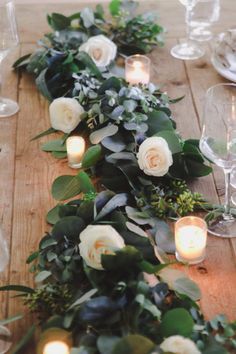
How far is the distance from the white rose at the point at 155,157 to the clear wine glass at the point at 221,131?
0.09 m

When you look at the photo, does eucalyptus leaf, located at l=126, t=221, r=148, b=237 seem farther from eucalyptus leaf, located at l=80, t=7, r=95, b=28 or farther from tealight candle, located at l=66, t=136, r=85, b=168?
eucalyptus leaf, located at l=80, t=7, r=95, b=28

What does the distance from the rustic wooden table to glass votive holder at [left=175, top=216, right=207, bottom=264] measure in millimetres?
20

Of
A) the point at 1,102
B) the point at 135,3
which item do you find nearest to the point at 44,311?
the point at 1,102

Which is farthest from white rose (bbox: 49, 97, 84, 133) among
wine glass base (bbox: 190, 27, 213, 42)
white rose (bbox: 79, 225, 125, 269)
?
wine glass base (bbox: 190, 27, 213, 42)

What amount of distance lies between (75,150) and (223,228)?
1.24 ft

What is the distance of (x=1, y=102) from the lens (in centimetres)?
188

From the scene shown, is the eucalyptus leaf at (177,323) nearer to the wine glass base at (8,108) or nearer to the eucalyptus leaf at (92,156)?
the eucalyptus leaf at (92,156)

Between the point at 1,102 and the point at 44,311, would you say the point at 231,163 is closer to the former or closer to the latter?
the point at 44,311

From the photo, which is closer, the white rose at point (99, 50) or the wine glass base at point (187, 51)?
the white rose at point (99, 50)

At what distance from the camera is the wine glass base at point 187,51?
207 cm

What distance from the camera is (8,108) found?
1856 millimetres

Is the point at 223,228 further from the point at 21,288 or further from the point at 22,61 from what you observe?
the point at 22,61

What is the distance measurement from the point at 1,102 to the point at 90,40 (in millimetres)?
293

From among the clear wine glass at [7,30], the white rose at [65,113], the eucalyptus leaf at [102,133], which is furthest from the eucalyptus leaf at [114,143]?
the clear wine glass at [7,30]
